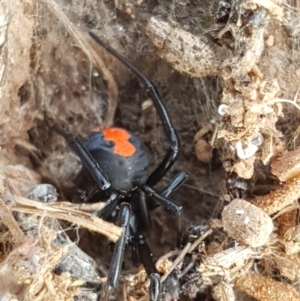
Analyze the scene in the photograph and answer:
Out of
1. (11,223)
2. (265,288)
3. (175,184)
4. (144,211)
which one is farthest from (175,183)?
(11,223)

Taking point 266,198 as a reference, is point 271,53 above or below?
above

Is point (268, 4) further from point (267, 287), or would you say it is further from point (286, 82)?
point (267, 287)

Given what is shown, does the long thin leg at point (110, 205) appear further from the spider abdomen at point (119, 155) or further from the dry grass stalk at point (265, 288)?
the dry grass stalk at point (265, 288)

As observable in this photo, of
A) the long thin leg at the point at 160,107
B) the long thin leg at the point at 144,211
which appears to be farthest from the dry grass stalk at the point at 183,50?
the long thin leg at the point at 144,211

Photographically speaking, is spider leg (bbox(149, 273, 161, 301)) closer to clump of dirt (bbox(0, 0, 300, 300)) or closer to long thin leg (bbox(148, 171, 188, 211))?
clump of dirt (bbox(0, 0, 300, 300))

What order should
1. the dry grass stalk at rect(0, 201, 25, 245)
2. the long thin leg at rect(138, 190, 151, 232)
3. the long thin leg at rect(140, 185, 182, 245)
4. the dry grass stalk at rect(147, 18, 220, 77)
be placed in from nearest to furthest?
the dry grass stalk at rect(0, 201, 25, 245) < the dry grass stalk at rect(147, 18, 220, 77) < the long thin leg at rect(140, 185, 182, 245) < the long thin leg at rect(138, 190, 151, 232)

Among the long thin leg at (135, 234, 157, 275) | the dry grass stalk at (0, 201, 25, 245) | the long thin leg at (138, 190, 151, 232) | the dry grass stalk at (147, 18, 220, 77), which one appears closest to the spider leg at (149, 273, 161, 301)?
the long thin leg at (135, 234, 157, 275)

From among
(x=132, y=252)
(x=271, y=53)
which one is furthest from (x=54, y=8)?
(x=132, y=252)

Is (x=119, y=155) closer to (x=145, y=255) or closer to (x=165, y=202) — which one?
(x=165, y=202)
